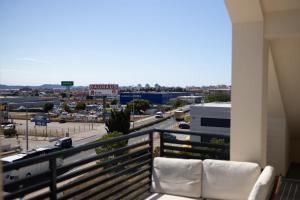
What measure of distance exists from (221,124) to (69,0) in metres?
14.9

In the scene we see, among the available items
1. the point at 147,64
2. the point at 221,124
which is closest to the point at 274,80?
the point at 221,124

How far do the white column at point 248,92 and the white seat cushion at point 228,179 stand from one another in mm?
282

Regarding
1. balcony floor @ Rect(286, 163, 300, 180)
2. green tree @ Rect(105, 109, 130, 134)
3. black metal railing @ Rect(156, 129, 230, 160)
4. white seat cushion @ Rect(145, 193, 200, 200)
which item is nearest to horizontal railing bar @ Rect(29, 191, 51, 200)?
white seat cushion @ Rect(145, 193, 200, 200)

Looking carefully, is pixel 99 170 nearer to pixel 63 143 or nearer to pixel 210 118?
pixel 210 118

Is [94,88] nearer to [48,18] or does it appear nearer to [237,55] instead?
[48,18]

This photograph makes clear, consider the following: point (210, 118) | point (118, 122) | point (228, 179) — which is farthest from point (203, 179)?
point (118, 122)

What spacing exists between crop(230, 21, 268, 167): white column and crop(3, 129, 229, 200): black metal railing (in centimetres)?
33

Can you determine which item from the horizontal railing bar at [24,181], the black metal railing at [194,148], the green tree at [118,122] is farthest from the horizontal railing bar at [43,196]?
the green tree at [118,122]

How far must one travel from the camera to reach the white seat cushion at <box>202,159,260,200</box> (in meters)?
2.74

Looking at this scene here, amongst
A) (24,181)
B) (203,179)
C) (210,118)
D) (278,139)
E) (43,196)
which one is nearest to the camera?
(24,181)

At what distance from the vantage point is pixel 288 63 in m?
3.93

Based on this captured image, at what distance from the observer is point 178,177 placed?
9.80 feet

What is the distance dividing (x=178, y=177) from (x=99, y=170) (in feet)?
2.56

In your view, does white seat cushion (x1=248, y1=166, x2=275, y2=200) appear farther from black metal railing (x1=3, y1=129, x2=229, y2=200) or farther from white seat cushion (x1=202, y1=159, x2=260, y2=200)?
black metal railing (x1=3, y1=129, x2=229, y2=200)
